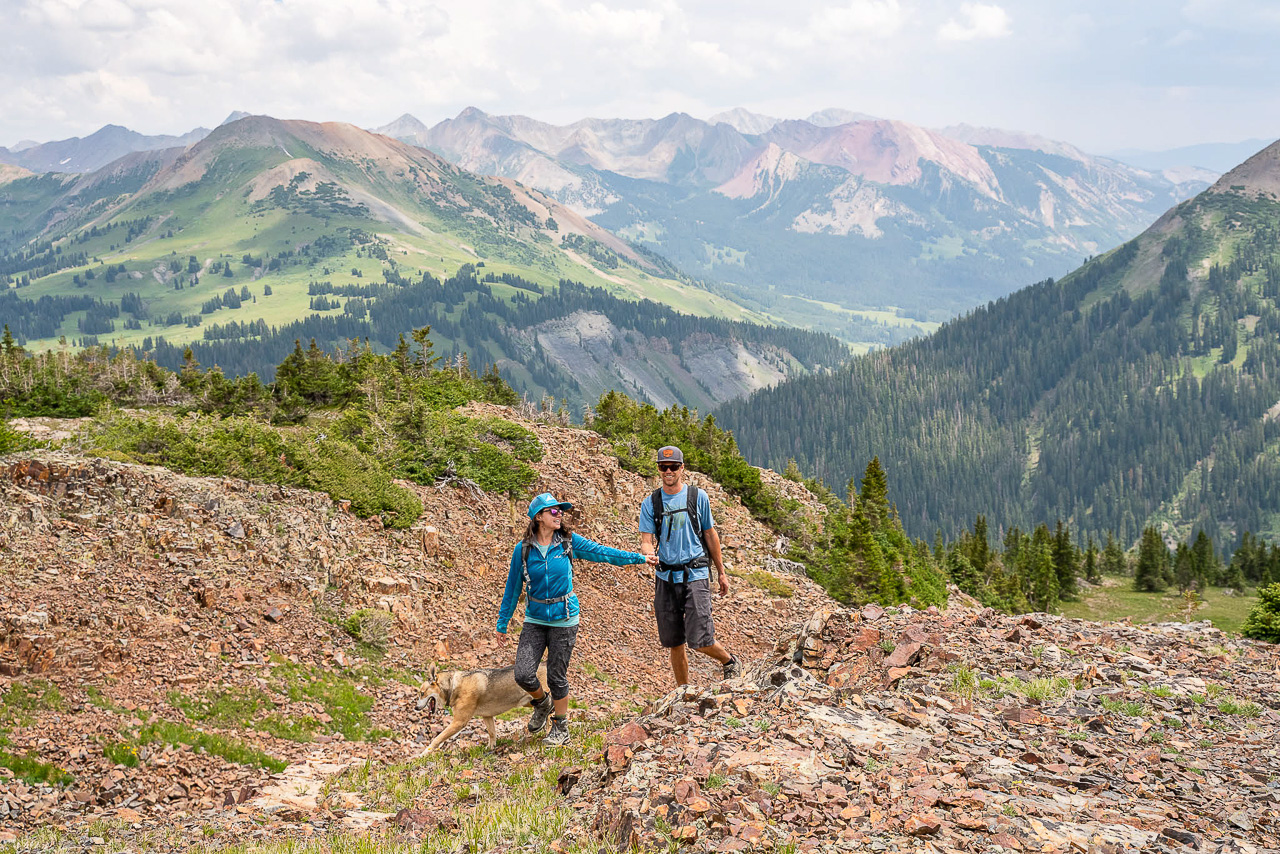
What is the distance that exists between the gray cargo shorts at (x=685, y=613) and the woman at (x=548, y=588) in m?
0.72

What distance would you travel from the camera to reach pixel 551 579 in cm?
1156

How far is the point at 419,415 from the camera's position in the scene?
27.0 m

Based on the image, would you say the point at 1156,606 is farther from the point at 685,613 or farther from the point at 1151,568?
the point at 685,613

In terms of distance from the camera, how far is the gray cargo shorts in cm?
1206

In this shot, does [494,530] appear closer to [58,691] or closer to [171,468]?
[171,468]

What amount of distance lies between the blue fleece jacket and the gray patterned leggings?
7.7 inches

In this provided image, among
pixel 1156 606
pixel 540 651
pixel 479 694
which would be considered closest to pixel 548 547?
pixel 540 651

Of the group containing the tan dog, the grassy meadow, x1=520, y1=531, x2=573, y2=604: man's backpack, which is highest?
x1=520, y1=531, x2=573, y2=604: man's backpack

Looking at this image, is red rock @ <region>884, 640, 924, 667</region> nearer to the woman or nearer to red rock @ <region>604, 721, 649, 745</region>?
the woman

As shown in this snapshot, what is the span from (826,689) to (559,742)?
4.30m

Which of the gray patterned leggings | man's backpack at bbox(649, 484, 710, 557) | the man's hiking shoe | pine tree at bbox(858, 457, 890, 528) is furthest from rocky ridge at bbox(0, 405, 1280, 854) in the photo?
pine tree at bbox(858, 457, 890, 528)

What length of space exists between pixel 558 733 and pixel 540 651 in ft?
4.97

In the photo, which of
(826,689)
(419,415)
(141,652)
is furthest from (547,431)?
(826,689)

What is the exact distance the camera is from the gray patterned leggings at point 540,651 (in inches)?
465
